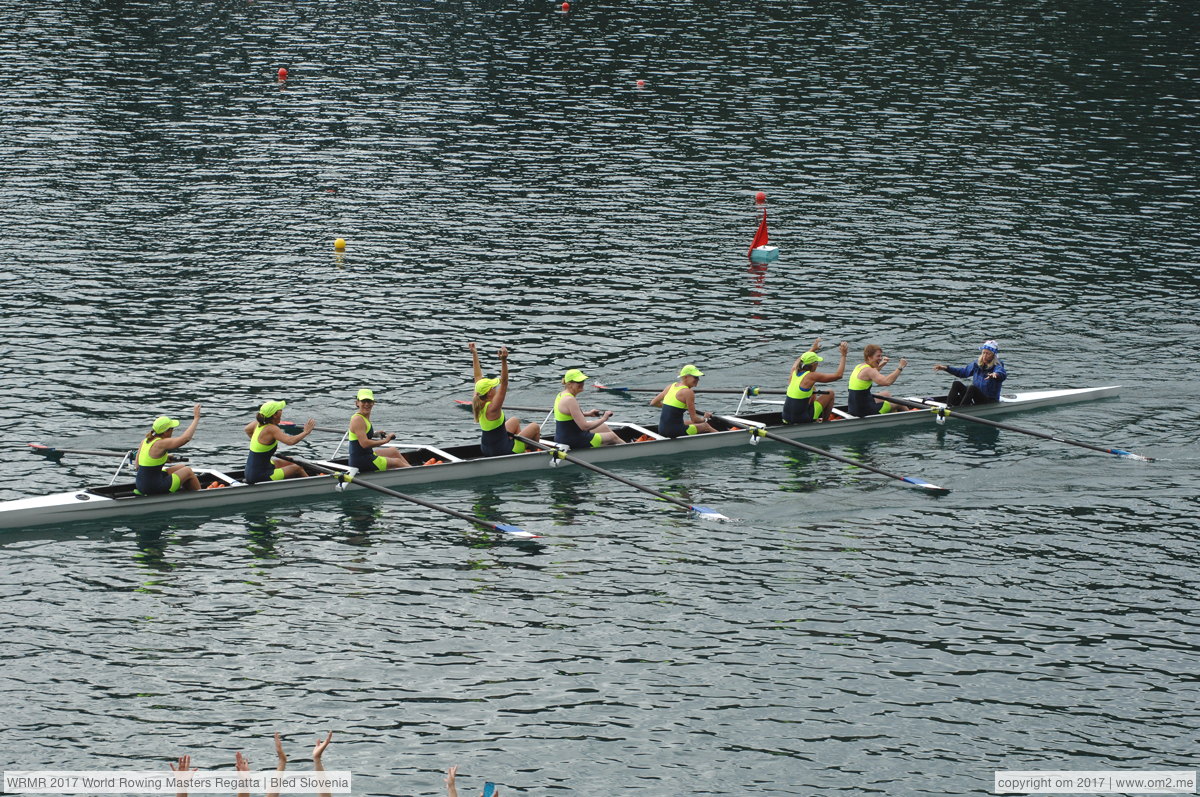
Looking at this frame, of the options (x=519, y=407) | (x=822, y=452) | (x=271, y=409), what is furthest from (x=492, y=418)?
(x=822, y=452)

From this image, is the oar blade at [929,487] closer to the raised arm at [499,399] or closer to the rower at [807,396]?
the rower at [807,396]

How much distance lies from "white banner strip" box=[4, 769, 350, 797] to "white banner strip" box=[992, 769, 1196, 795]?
839cm

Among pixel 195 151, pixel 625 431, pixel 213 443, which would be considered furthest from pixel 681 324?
pixel 195 151

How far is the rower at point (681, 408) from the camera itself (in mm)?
29656

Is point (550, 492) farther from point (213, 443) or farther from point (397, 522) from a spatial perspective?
point (213, 443)

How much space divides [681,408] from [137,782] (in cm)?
1451

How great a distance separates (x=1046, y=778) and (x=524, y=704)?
22.6 feet

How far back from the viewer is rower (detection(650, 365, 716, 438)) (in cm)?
2966

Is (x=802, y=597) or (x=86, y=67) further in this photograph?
(x=86, y=67)

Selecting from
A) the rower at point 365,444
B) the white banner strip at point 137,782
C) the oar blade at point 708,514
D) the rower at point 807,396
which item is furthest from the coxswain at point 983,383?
Result: the white banner strip at point 137,782

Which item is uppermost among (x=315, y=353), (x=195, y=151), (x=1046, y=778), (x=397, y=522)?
(x=195, y=151)

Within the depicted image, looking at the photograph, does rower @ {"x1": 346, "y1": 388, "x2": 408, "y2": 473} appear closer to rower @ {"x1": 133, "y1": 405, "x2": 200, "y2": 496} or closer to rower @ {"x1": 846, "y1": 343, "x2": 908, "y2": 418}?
rower @ {"x1": 133, "y1": 405, "x2": 200, "y2": 496}

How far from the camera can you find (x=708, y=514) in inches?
1041

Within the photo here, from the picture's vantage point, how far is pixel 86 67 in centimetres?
6462
